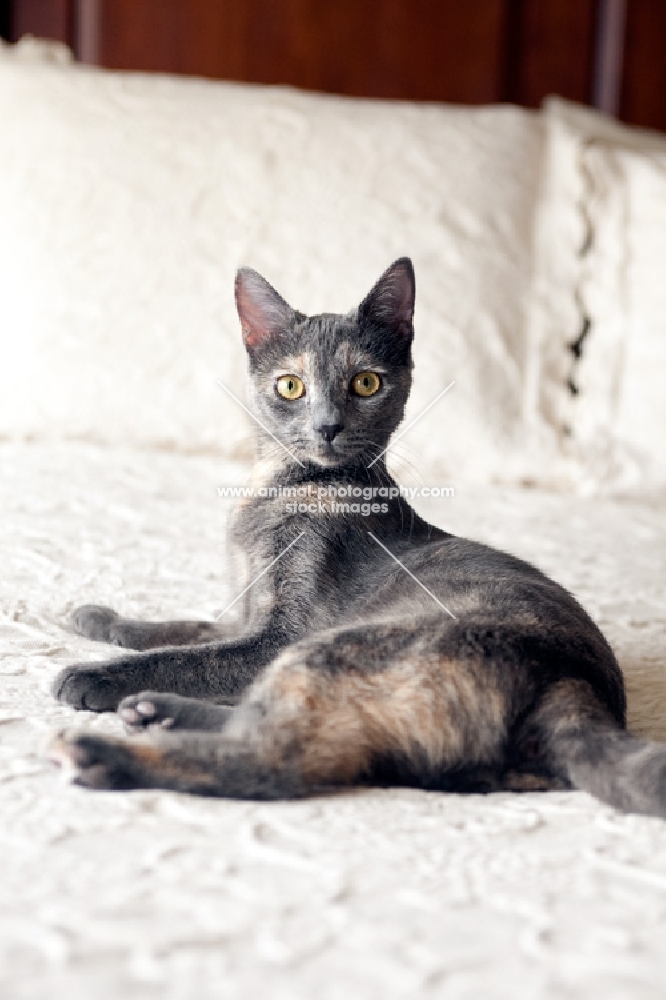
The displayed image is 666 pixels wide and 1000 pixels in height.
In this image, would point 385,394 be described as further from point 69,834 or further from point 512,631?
point 69,834

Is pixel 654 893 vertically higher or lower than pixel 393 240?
lower

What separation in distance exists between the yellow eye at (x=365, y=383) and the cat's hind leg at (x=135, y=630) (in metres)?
0.30

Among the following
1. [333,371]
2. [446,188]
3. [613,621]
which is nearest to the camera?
[333,371]

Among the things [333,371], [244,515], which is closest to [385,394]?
[333,371]

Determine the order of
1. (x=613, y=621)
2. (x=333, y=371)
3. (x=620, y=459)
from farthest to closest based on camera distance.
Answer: (x=620, y=459) < (x=613, y=621) < (x=333, y=371)

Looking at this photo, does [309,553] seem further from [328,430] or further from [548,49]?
[548,49]

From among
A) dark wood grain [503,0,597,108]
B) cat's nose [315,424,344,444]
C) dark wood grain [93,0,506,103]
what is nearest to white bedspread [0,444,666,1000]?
cat's nose [315,424,344,444]

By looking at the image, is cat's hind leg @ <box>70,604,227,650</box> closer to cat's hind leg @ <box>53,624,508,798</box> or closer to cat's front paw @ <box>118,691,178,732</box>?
cat's front paw @ <box>118,691,178,732</box>

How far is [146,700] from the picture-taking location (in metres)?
0.88

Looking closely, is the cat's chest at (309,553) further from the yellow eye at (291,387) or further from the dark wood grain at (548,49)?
the dark wood grain at (548,49)

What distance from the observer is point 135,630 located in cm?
116

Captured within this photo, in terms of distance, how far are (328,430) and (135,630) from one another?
303mm

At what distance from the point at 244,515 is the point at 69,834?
546 millimetres

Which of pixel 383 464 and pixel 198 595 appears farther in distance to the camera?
pixel 198 595
